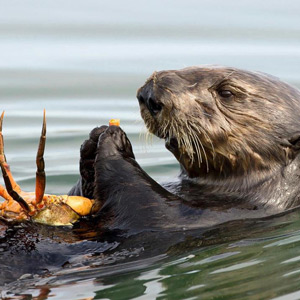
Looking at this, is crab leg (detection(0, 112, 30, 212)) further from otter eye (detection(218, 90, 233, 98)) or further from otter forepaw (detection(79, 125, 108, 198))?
otter eye (detection(218, 90, 233, 98))

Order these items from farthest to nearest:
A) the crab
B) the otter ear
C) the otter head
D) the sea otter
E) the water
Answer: the otter ear < the otter head < the sea otter < the crab < the water

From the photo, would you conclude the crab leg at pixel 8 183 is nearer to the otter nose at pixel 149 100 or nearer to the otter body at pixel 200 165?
the otter body at pixel 200 165

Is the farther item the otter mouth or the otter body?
the otter mouth

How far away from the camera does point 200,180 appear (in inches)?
272

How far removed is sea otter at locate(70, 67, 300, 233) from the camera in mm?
6355

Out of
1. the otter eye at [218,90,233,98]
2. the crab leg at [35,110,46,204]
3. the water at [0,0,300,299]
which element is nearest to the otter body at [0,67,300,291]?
the otter eye at [218,90,233,98]

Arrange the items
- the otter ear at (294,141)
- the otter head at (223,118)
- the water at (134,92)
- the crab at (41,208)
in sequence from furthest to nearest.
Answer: the otter ear at (294,141), the otter head at (223,118), the crab at (41,208), the water at (134,92)

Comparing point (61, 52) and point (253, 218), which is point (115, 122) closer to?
point (253, 218)

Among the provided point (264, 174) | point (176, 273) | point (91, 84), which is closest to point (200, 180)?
point (264, 174)

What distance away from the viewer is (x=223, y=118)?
6590mm

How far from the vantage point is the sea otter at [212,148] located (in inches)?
250

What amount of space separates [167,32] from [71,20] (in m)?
1.53

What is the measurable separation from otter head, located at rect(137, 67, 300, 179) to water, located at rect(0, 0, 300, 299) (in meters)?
0.53

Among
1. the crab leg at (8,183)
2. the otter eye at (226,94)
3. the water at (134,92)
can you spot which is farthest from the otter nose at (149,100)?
the crab leg at (8,183)
